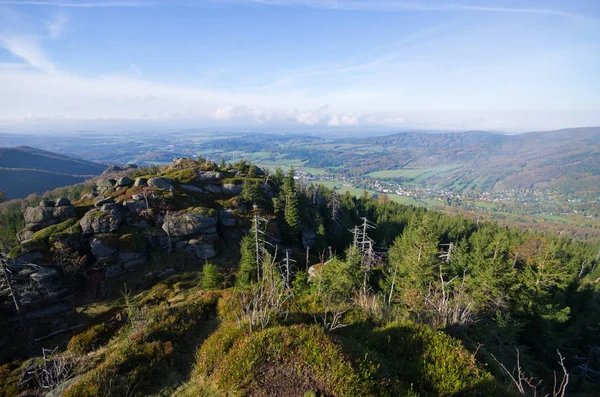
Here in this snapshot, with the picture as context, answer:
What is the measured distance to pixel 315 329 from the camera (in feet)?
35.4

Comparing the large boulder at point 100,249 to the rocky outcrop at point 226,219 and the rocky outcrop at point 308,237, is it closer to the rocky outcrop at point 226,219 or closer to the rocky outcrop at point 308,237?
the rocky outcrop at point 226,219

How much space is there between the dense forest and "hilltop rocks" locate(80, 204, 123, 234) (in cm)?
150

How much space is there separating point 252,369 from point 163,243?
112 ft

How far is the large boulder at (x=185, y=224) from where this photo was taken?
125 feet

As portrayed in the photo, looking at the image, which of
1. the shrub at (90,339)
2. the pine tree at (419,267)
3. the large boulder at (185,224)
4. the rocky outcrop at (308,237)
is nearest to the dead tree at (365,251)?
the pine tree at (419,267)

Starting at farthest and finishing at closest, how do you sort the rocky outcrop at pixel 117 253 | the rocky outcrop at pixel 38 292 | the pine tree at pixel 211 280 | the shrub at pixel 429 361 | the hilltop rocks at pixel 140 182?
1. the hilltop rocks at pixel 140 182
2. the rocky outcrop at pixel 117 253
3. the pine tree at pixel 211 280
4. the rocky outcrop at pixel 38 292
5. the shrub at pixel 429 361

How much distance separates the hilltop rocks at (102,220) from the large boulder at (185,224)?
Result: 20.6 ft

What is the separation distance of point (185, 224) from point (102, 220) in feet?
34.7

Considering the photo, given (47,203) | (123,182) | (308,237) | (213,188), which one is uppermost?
(123,182)

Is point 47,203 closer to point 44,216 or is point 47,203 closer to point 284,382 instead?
point 44,216

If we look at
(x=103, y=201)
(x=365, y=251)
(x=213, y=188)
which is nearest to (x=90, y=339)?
(x=103, y=201)

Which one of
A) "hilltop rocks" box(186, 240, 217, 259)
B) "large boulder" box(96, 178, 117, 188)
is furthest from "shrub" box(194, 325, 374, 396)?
"large boulder" box(96, 178, 117, 188)

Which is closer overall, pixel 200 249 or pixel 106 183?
pixel 200 249

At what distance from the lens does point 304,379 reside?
8.41 m
